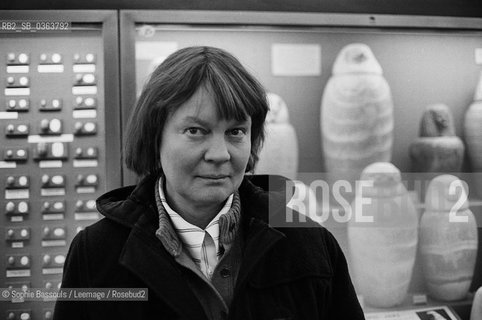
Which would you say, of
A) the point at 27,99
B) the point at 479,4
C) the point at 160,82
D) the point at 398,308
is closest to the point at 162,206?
the point at 160,82

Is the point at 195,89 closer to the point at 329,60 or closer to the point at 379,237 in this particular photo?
the point at 329,60

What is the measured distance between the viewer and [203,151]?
0.98 metres

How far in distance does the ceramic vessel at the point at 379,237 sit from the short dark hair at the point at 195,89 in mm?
823

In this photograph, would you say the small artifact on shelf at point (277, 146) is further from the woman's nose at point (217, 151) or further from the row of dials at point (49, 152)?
the woman's nose at point (217, 151)

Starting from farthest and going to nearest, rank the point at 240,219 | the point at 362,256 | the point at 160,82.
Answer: the point at 362,256 → the point at 240,219 → the point at 160,82

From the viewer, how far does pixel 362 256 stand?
1743mm

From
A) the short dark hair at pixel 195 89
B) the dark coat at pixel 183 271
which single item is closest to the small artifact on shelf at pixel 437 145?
the dark coat at pixel 183 271

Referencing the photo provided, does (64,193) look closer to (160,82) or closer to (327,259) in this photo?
(160,82)

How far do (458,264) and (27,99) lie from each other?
5.16 ft

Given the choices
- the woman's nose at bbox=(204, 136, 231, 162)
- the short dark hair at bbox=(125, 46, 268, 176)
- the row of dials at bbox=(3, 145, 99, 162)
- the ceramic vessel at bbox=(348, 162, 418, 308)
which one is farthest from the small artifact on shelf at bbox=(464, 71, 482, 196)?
the row of dials at bbox=(3, 145, 99, 162)

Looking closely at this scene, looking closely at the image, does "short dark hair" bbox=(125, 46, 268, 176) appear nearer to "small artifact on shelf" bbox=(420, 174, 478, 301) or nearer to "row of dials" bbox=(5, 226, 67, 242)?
"row of dials" bbox=(5, 226, 67, 242)

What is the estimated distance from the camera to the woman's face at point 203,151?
97cm

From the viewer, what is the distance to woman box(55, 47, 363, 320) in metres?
0.97

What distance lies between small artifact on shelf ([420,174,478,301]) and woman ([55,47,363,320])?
2.65ft
